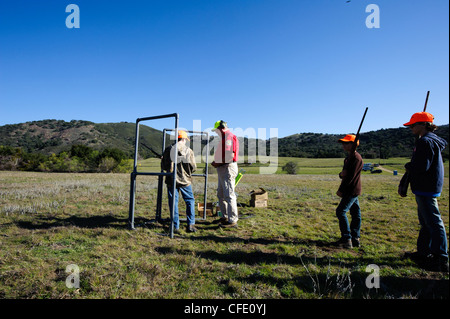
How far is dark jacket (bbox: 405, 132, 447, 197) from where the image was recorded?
407 centimetres

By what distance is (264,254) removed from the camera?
4805 mm

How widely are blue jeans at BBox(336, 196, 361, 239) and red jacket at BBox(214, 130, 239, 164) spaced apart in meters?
2.87

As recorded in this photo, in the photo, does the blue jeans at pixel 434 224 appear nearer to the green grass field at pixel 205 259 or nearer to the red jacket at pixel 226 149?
the green grass field at pixel 205 259

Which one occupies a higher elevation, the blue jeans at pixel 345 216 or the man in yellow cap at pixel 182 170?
the man in yellow cap at pixel 182 170

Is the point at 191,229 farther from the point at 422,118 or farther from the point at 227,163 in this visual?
the point at 422,118

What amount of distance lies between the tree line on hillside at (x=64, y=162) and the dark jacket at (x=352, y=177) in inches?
1876

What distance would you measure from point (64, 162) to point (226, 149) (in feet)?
157

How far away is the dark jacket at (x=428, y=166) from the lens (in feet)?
13.3

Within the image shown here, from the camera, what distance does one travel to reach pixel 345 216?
525cm

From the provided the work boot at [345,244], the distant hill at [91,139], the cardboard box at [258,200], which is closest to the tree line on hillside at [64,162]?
the distant hill at [91,139]
